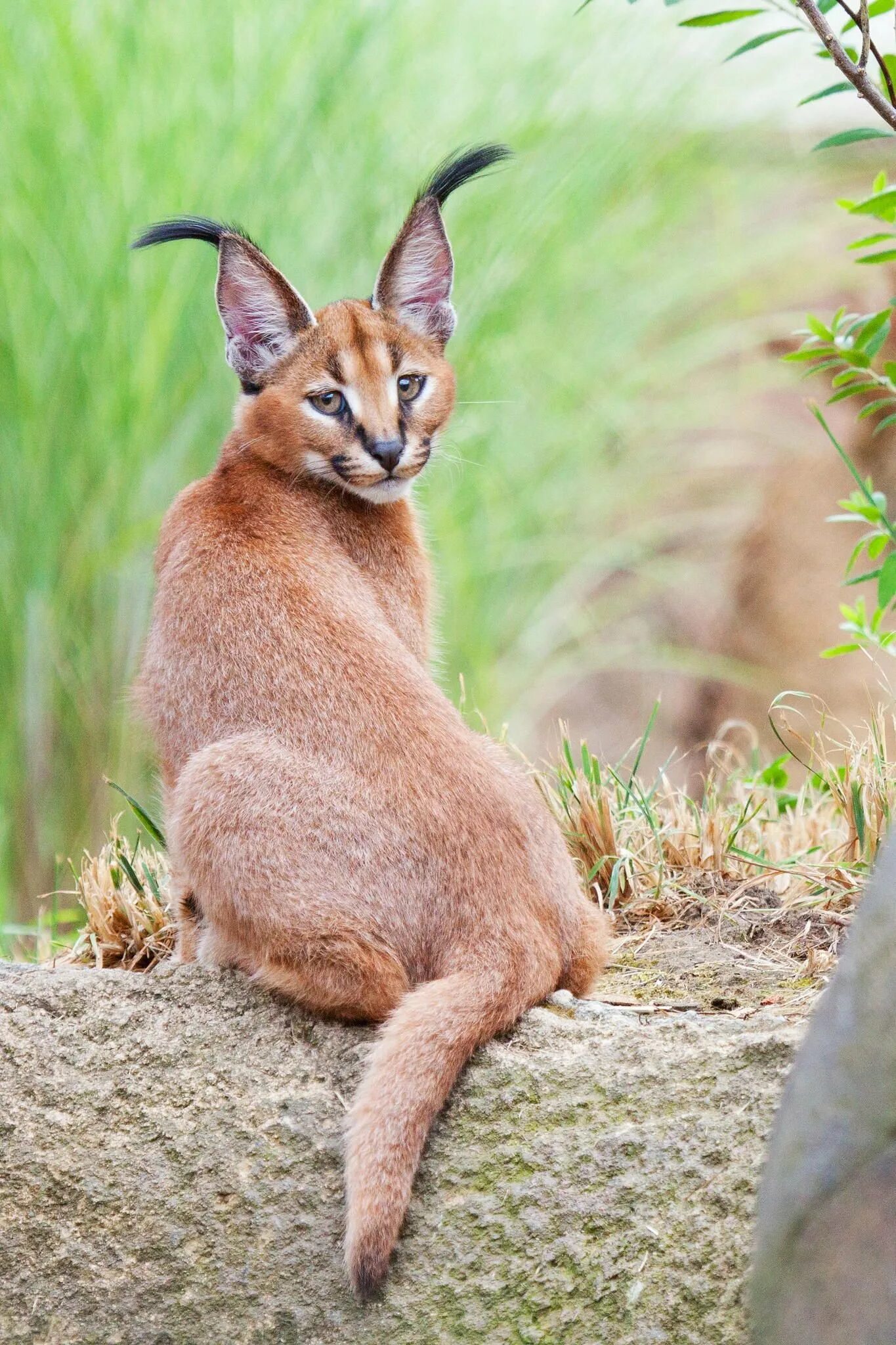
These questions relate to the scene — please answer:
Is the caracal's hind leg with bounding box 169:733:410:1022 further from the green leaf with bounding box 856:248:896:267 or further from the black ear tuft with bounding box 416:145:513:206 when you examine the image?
the green leaf with bounding box 856:248:896:267

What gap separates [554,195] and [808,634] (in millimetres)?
3003

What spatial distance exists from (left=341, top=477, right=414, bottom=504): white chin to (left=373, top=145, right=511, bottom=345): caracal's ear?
0.47m

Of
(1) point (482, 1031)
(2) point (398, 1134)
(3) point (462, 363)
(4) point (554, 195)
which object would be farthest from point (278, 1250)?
(4) point (554, 195)

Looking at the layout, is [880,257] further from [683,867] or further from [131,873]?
[131,873]

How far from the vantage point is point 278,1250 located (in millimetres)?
2410

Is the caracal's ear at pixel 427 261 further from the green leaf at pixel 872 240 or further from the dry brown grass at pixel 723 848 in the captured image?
the dry brown grass at pixel 723 848

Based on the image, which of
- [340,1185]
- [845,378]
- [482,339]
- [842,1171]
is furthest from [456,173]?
[482,339]

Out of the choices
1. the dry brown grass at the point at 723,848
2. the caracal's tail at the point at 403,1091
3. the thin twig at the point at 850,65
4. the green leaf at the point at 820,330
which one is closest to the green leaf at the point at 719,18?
the thin twig at the point at 850,65

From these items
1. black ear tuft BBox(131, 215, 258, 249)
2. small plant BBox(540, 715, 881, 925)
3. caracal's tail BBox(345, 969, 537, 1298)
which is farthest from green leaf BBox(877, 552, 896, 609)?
black ear tuft BBox(131, 215, 258, 249)

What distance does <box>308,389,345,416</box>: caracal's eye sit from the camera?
315cm

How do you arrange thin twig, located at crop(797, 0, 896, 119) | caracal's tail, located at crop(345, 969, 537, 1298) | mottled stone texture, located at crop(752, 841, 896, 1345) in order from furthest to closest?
thin twig, located at crop(797, 0, 896, 119) → caracal's tail, located at crop(345, 969, 537, 1298) → mottled stone texture, located at crop(752, 841, 896, 1345)

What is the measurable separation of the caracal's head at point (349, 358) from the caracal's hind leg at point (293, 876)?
0.80 m

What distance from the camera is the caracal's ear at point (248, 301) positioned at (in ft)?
10.5

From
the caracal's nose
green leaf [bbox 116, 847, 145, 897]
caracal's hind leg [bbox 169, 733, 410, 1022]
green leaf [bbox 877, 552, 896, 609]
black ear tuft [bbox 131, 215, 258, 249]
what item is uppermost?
black ear tuft [bbox 131, 215, 258, 249]
